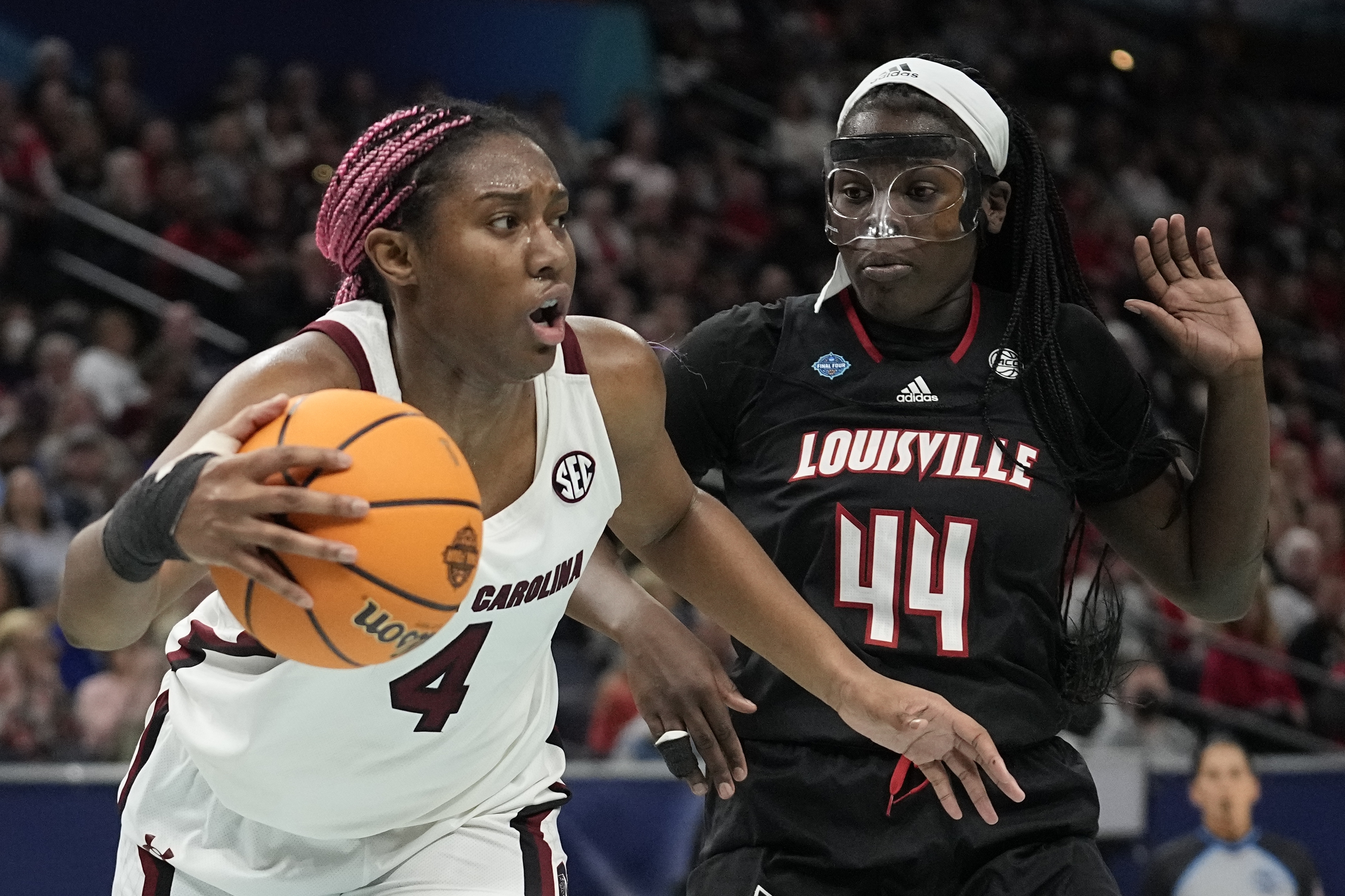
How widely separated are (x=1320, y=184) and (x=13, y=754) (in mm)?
13152

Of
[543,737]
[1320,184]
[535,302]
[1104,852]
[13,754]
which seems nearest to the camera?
[535,302]

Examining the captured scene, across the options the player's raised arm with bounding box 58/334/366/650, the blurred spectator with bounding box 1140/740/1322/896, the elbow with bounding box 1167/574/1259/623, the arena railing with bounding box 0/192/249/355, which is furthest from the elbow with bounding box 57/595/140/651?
the arena railing with bounding box 0/192/249/355

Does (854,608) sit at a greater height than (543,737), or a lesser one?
greater

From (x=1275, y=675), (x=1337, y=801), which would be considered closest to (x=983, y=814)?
(x=1337, y=801)

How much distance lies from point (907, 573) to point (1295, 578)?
8.02 m

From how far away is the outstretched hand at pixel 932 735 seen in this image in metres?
2.85

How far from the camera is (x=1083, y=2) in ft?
57.1

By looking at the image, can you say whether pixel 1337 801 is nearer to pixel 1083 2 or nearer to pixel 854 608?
pixel 854 608

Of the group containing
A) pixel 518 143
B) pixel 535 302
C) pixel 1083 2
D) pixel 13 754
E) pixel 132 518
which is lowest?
pixel 13 754

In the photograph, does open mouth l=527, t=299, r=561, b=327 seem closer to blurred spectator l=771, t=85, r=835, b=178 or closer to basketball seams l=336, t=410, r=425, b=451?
basketball seams l=336, t=410, r=425, b=451

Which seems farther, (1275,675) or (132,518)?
(1275,675)

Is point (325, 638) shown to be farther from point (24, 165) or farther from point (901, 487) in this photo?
point (24, 165)

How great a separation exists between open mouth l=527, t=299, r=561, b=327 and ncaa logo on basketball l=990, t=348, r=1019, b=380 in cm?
102

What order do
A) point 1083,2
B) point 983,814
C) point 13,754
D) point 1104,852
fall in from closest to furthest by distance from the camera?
point 983,814
point 13,754
point 1104,852
point 1083,2
